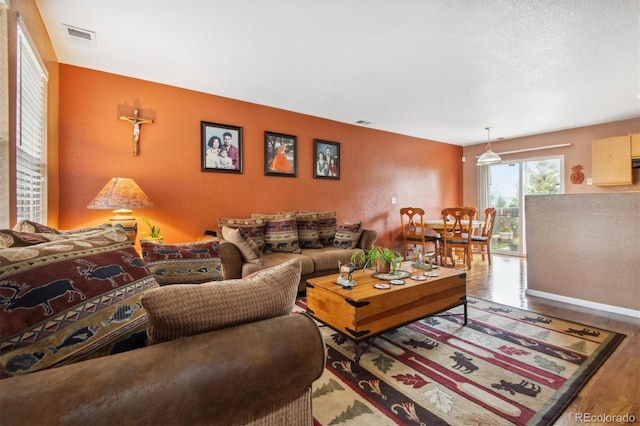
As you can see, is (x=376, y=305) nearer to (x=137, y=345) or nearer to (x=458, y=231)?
(x=137, y=345)

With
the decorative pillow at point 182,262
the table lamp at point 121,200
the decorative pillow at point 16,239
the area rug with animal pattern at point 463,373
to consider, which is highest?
the table lamp at point 121,200

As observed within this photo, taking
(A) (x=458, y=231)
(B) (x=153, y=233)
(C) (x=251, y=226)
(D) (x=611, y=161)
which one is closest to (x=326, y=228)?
(C) (x=251, y=226)

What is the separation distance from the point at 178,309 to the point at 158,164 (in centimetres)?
297

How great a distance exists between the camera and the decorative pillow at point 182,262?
174cm

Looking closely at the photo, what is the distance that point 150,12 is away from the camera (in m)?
2.07

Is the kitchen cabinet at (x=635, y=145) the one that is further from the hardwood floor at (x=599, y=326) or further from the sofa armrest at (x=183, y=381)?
the sofa armrest at (x=183, y=381)

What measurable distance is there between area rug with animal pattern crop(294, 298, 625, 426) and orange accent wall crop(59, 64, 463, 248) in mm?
2191

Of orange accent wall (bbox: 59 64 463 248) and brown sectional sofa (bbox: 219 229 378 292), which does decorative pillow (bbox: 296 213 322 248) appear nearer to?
brown sectional sofa (bbox: 219 229 378 292)

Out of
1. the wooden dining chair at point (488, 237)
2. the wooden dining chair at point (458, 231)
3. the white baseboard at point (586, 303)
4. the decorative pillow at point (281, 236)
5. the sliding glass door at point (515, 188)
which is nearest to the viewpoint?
the white baseboard at point (586, 303)

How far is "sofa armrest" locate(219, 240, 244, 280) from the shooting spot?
9.52ft

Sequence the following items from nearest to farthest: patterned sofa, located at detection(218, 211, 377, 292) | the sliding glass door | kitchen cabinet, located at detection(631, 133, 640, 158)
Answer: patterned sofa, located at detection(218, 211, 377, 292) → kitchen cabinet, located at detection(631, 133, 640, 158) → the sliding glass door

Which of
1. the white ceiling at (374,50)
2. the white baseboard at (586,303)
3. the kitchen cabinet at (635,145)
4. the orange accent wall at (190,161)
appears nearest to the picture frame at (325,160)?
the orange accent wall at (190,161)

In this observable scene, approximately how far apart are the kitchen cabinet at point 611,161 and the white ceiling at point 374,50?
1.97ft

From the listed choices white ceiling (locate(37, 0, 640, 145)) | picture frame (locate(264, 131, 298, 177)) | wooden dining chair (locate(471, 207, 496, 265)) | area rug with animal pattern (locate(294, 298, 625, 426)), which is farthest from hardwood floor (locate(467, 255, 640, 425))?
picture frame (locate(264, 131, 298, 177))
